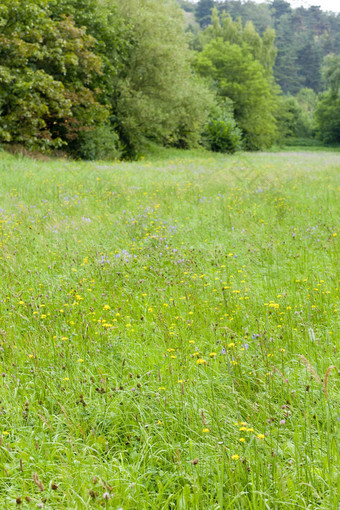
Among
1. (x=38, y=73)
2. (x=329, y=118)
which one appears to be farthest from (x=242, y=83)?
(x=38, y=73)

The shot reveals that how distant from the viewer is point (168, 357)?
303cm

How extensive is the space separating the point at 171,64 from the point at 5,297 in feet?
79.9

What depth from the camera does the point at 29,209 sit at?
746 cm

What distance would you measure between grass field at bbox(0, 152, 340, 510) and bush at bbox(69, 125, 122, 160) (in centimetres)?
1372

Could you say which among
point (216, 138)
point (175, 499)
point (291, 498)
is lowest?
point (175, 499)

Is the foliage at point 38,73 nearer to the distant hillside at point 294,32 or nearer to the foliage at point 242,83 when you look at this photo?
the foliage at point 242,83

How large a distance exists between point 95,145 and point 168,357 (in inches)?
773

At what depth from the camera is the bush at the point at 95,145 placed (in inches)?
824

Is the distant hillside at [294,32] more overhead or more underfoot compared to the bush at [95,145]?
more overhead

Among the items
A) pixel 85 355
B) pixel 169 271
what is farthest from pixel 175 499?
pixel 169 271

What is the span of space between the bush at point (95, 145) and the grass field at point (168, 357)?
13.7m

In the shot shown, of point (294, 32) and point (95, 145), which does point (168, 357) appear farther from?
point (294, 32)

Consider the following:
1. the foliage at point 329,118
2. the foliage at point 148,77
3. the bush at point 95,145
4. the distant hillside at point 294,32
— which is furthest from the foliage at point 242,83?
the distant hillside at point 294,32

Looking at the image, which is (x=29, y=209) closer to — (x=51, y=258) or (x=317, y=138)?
(x=51, y=258)
